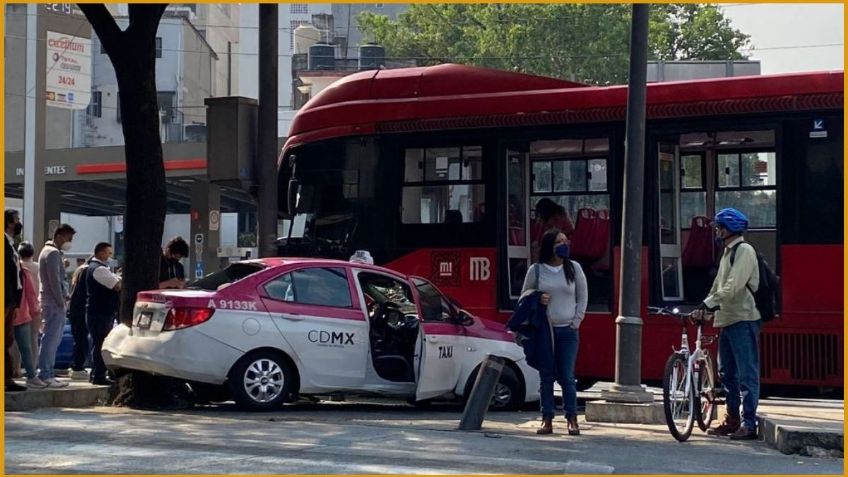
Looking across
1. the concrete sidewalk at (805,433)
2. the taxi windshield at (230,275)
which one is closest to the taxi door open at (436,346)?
the taxi windshield at (230,275)

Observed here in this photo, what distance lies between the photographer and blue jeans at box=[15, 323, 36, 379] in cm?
1305

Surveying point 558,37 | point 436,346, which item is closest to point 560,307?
point 436,346

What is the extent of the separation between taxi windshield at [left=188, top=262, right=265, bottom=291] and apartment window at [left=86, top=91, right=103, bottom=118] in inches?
2179

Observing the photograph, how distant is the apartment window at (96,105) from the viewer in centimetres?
6611

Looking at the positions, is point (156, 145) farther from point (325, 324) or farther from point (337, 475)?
point (337, 475)

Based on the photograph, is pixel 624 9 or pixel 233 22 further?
pixel 233 22

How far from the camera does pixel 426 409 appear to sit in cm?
1377

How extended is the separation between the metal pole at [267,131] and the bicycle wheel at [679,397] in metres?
5.50

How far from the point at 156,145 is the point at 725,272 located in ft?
19.4

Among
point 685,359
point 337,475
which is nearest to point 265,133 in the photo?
point 685,359

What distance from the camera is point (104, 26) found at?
13.1 m

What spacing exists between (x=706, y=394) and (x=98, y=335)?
717cm

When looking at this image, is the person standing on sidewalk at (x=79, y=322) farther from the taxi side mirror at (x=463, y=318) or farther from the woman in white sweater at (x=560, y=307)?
the woman in white sweater at (x=560, y=307)

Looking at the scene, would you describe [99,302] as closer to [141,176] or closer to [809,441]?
[141,176]
